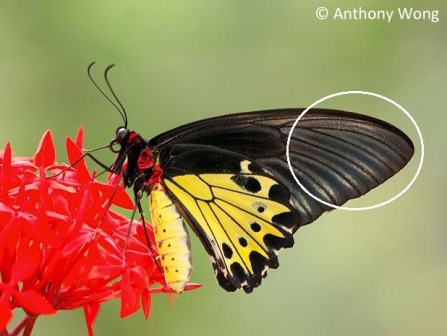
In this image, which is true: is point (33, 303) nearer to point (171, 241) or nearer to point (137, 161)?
point (171, 241)

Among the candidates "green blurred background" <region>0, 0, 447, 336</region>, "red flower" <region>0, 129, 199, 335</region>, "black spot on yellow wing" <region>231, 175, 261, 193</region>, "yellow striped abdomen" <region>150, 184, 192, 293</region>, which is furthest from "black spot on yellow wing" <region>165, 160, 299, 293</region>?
"green blurred background" <region>0, 0, 447, 336</region>

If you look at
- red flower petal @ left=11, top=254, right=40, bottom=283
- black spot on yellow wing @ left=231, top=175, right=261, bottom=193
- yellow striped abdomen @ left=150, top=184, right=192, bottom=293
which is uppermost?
black spot on yellow wing @ left=231, top=175, right=261, bottom=193

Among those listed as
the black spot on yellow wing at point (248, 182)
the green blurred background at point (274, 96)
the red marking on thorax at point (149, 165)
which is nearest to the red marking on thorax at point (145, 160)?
the red marking on thorax at point (149, 165)

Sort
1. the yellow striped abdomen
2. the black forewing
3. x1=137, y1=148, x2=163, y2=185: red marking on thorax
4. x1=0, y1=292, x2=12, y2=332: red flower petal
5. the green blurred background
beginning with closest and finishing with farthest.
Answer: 1. x1=0, y1=292, x2=12, y2=332: red flower petal
2. the yellow striped abdomen
3. the black forewing
4. x1=137, y1=148, x2=163, y2=185: red marking on thorax
5. the green blurred background

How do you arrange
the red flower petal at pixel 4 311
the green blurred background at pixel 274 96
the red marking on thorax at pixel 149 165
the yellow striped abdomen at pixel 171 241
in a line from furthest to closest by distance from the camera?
the green blurred background at pixel 274 96
the red marking on thorax at pixel 149 165
the yellow striped abdomen at pixel 171 241
the red flower petal at pixel 4 311

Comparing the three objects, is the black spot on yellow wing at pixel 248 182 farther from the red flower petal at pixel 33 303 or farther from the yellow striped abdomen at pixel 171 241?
the red flower petal at pixel 33 303

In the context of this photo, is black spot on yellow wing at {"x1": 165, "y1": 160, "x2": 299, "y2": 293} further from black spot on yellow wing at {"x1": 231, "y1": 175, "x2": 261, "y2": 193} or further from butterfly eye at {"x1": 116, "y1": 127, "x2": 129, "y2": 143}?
butterfly eye at {"x1": 116, "y1": 127, "x2": 129, "y2": 143}
